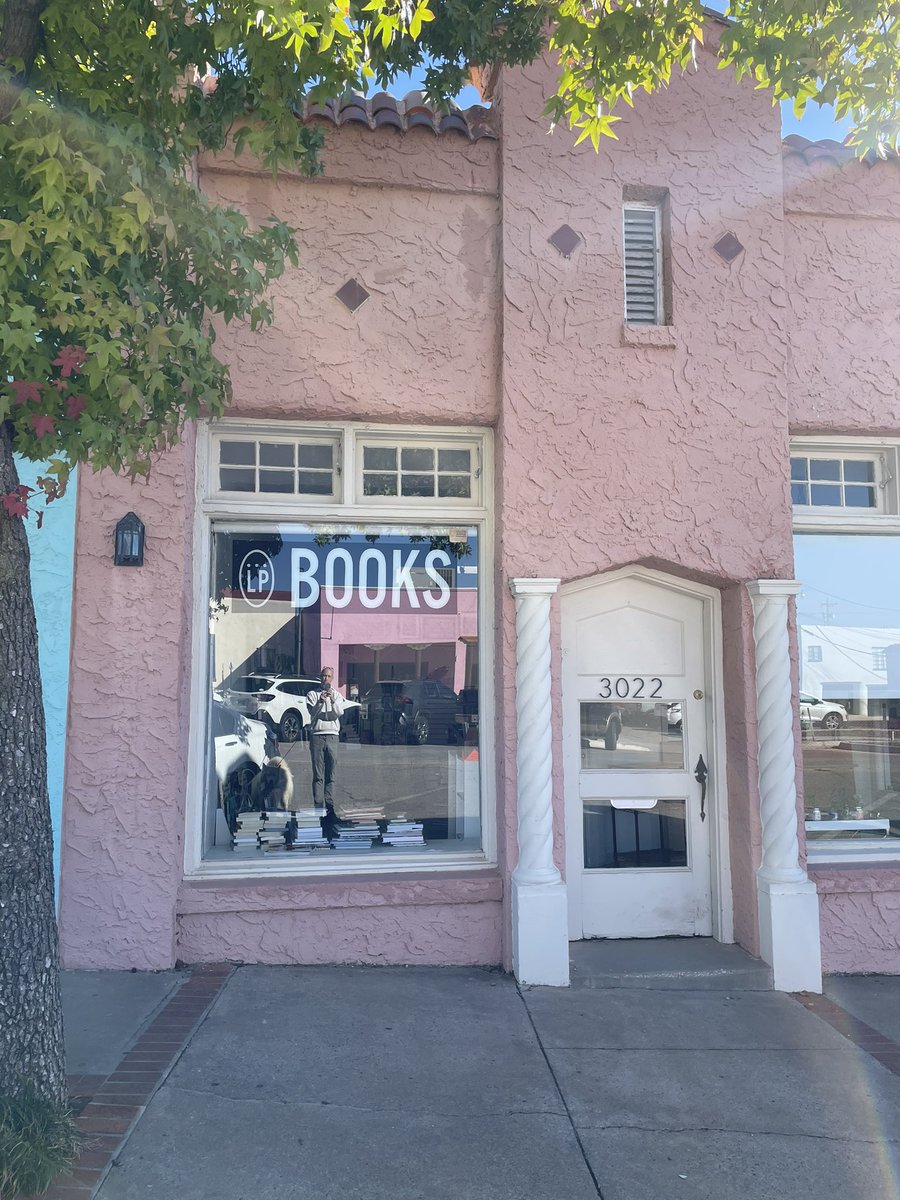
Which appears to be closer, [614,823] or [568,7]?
A: [568,7]

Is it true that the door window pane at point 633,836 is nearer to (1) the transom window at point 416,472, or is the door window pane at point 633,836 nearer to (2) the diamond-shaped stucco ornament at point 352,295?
(1) the transom window at point 416,472

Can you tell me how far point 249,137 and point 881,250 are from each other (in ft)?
14.8

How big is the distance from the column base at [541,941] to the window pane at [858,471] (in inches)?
142

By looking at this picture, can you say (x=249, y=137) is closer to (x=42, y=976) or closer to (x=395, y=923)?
(x=42, y=976)

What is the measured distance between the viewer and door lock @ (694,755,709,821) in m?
6.07

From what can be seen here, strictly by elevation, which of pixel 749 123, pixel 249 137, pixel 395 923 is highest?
pixel 749 123

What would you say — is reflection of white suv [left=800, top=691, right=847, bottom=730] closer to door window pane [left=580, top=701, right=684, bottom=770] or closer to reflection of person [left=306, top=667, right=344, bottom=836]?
door window pane [left=580, top=701, right=684, bottom=770]

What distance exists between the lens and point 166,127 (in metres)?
4.20

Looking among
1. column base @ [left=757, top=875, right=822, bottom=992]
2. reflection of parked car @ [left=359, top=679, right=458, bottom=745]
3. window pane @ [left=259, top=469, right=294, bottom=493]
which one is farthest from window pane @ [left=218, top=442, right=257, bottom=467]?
column base @ [left=757, top=875, right=822, bottom=992]

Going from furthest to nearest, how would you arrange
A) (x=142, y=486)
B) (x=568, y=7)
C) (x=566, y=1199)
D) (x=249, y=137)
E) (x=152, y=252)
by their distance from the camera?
(x=142, y=486) → (x=568, y=7) → (x=249, y=137) → (x=152, y=252) → (x=566, y=1199)

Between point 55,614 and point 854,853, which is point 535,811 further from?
point 55,614

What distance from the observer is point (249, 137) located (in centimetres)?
400

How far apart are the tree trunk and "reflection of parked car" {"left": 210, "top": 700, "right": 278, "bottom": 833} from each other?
2.32 m

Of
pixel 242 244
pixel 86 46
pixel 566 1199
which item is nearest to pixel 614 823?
pixel 566 1199
